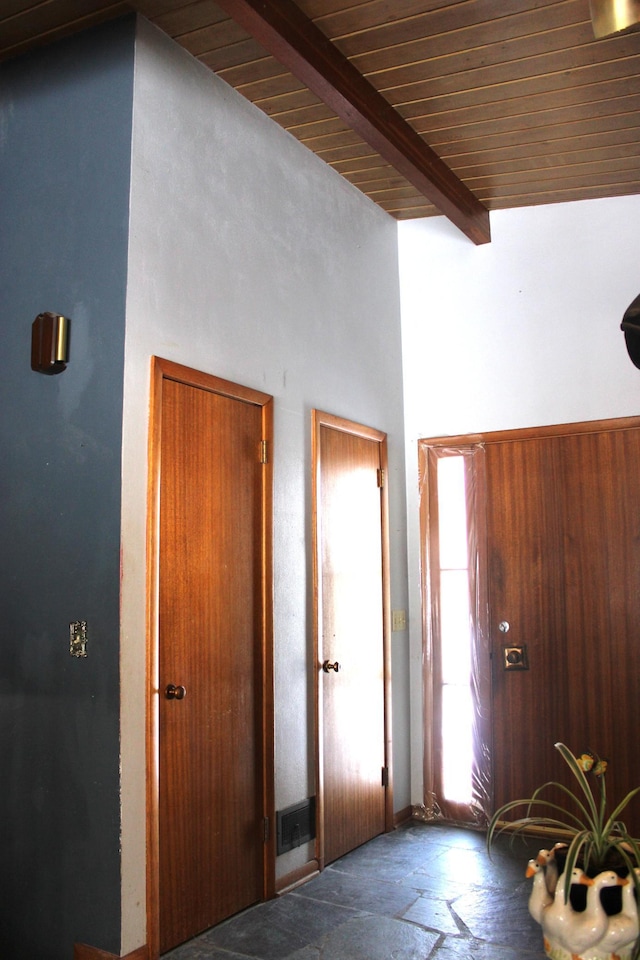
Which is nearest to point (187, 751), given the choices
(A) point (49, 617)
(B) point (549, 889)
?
(A) point (49, 617)

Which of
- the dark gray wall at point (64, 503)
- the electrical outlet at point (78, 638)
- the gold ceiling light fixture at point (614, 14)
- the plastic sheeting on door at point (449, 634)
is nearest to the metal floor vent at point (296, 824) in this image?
the dark gray wall at point (64, 503)

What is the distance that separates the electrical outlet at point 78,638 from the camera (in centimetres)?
287

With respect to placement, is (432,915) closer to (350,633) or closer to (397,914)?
(397,914)

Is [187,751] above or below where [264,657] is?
below

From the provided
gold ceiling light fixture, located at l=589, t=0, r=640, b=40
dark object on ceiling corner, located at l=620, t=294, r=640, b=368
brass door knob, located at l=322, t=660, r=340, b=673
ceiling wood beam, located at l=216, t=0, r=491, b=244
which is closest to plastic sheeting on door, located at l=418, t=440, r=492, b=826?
brass door knob, located at l=322, t=660, r=340, b=673

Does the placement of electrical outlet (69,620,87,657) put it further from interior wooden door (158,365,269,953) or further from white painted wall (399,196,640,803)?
white painted wall (399,196,640,803)

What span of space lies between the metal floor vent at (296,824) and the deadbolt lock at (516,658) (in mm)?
1252

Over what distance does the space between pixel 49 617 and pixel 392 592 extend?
6.77 feet

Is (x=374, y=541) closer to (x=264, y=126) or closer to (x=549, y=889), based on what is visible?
(x=264, y=126)

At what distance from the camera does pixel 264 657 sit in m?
3.46

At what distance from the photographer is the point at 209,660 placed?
3.17m

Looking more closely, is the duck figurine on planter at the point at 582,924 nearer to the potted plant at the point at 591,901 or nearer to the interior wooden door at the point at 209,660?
the potted plant at the point at 591,901

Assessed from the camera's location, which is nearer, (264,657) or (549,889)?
(549,889)

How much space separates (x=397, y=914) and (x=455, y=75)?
3202mm
